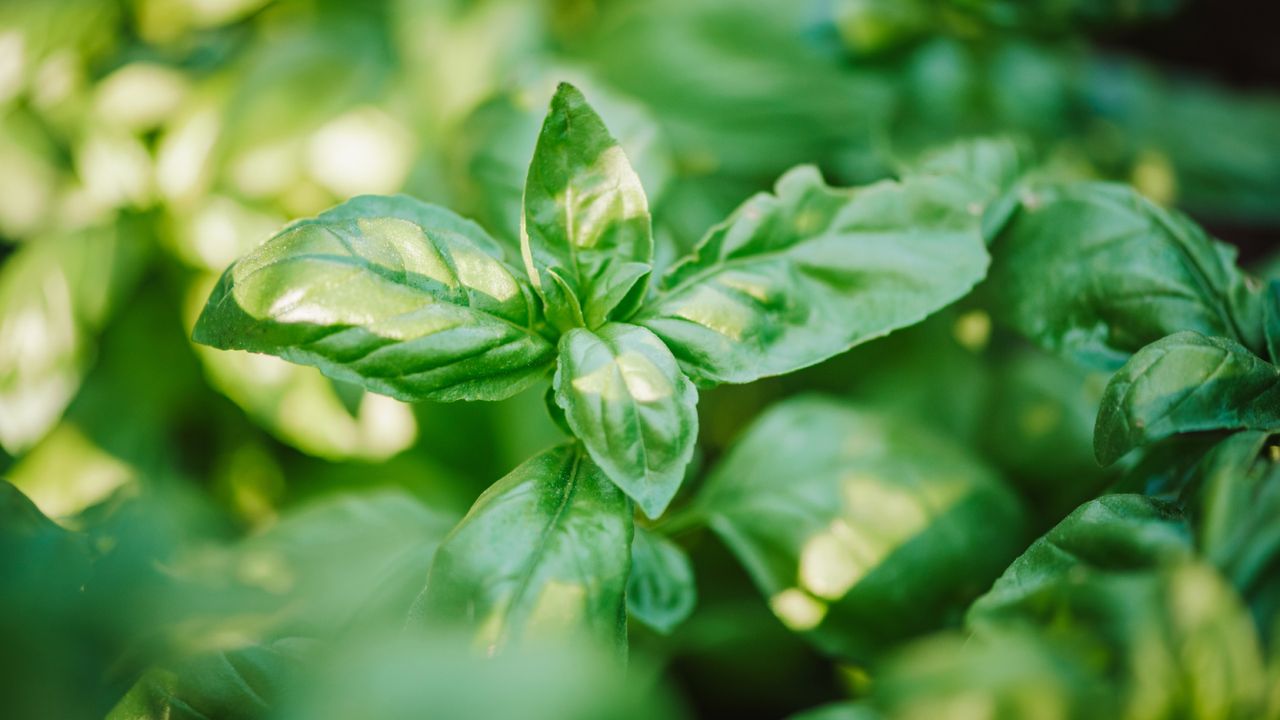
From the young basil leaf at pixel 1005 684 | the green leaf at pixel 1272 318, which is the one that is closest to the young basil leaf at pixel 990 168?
the green leaf at pixel 1272 318

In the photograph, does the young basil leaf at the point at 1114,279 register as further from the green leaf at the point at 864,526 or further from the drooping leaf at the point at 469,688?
the drooping leaf at the point at 469,688

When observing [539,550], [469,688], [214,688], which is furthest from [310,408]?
[469,688]

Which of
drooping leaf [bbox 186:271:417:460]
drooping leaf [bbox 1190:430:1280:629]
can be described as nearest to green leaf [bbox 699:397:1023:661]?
drooping leaf [bbox 1190:430:1280:629]

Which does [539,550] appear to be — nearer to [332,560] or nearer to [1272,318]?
[332,560]

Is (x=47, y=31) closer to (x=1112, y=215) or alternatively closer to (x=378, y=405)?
(x=378, y=405)

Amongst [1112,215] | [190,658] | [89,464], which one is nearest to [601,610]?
[190,658]

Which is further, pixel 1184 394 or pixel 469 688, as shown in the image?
pixel 1184 394
